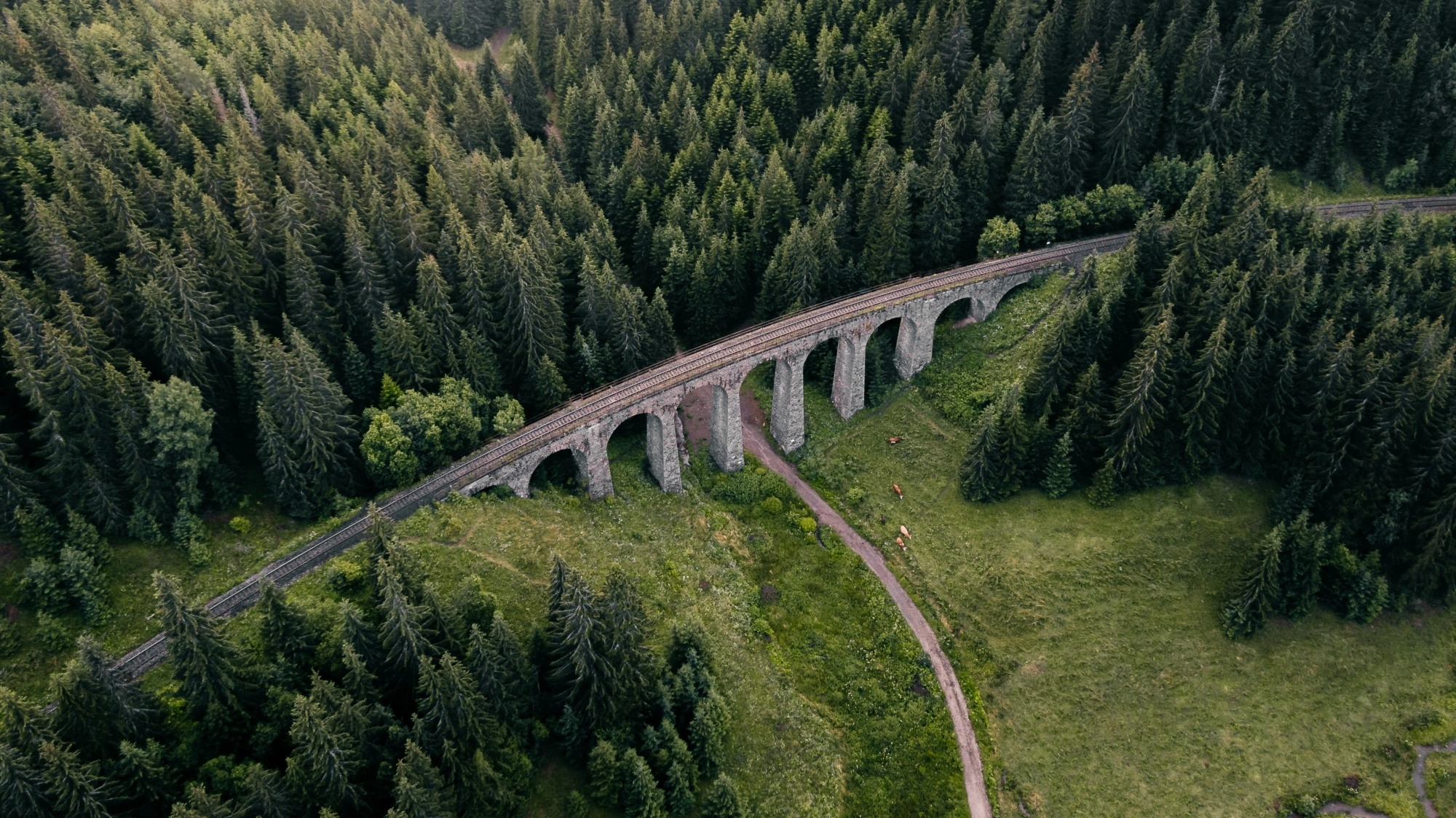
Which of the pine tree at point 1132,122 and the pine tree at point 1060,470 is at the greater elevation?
the pine tree at point 1132,122

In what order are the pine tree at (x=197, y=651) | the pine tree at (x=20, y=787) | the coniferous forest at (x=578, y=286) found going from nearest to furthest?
the pine tree at (x=20, y=787) < the pine tree at (x=197, y=651) < the coniferous forest at (x=578, y=286)

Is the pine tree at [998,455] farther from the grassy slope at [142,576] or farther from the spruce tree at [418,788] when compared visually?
the grassy slope at [142,576]

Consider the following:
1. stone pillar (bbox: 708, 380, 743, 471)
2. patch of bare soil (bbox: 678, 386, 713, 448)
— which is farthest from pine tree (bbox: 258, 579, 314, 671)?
patch of bare soil (bbox: 678, 386, 713, 448)

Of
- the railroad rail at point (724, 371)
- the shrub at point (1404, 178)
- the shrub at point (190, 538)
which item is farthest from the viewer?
the shrub at point (1404, 178)

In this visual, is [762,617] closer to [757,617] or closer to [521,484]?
[757,617]

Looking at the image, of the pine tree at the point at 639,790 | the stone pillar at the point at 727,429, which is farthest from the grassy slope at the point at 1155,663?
the pine tree at the point at 639,790

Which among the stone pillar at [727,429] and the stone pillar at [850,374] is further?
the stone pillar at [850,374]

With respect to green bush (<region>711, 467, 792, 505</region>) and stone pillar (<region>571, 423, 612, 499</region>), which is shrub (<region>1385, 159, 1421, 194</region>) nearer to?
green bush (<region>711, 467, 792, 505</region>)
